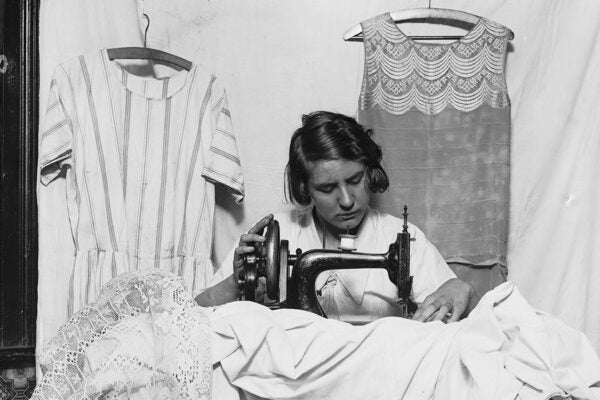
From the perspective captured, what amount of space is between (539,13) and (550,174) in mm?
613

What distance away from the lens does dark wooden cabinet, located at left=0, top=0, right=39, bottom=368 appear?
3.14 metres

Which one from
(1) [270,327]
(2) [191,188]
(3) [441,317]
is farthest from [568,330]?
(2) [191,188]

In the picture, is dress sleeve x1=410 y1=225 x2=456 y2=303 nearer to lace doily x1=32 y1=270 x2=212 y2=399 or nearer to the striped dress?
the striped dress

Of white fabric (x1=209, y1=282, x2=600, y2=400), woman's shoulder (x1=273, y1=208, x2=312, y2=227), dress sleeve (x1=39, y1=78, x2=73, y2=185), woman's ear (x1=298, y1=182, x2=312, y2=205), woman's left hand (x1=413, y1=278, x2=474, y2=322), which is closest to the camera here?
white fabric (x1=209, y1=282, x2=600, y2=400)

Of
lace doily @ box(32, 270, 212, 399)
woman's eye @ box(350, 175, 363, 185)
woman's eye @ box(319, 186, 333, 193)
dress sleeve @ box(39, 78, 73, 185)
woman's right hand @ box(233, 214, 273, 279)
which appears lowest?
lace doily @ box(32, 270, 212, 399)

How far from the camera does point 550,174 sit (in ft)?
10.4

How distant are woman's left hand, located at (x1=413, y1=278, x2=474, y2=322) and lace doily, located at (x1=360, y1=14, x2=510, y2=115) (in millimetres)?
916

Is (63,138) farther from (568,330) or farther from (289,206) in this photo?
(568,330)

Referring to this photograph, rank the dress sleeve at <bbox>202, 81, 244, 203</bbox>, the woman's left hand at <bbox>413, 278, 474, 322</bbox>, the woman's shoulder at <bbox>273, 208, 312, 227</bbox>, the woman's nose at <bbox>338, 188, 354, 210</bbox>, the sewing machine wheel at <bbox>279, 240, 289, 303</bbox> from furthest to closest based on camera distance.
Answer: the dress sleeve at <bbox>202, 81, 244, 203</bbox> < the woman's shoulder at <bbox>273, 208, 312, 227</bbox> < the woman's nose at <bbox>338, 188, 354, 210</bbox> < the sewing machine wheel at <bbox>279, 240, 289, 303</bbox> < the woman's left hand at <bbox>413, 278, 474, 322</bbox>

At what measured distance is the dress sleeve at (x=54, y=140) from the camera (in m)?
3.02

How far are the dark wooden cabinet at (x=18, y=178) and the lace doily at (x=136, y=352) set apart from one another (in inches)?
51.8

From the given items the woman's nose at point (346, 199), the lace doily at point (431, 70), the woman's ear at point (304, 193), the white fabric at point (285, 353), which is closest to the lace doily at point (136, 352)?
the white fabric at point (285, 353)

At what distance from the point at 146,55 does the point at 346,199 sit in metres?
1.04

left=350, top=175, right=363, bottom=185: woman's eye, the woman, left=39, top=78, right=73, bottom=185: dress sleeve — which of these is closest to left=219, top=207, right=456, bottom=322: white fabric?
the woman
